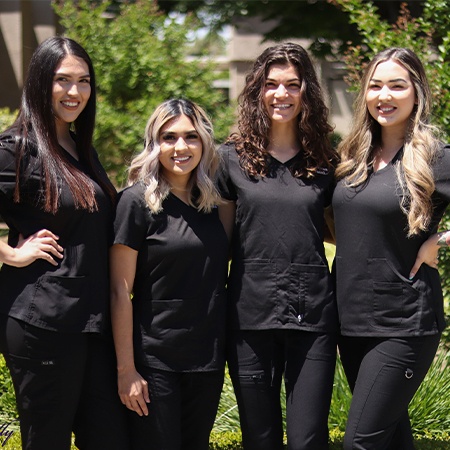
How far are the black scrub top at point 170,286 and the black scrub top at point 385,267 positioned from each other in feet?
2.09

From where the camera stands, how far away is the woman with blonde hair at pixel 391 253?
145 inches

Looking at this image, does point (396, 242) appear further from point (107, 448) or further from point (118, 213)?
point (107, 448)

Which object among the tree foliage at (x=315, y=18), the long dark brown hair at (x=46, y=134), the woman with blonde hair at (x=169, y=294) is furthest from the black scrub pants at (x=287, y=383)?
the tree foliage at (x=315, y=18)

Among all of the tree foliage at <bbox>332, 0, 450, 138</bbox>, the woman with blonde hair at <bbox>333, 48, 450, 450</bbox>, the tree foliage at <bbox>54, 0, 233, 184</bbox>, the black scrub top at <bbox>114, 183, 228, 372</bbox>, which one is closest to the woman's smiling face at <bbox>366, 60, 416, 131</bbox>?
the woman with blonde hair at <bbox>333, 48, 450, 450</bbox>

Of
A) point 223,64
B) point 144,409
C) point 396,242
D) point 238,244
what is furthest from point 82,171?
point 223,64

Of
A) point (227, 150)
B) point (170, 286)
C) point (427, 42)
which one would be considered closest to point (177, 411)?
point (170, 286)

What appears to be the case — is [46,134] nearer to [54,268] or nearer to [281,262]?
[54,268]

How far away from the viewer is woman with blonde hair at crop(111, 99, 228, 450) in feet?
12.0

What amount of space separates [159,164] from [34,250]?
0.73 m

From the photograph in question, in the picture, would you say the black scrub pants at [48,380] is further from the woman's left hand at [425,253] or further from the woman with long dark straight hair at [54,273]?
the woman's left hand at [425,253]

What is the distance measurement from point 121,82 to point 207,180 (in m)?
7.29

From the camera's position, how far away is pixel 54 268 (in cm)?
348

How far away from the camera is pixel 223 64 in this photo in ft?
76.1

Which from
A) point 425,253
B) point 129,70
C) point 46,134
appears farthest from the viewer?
point 129,70
